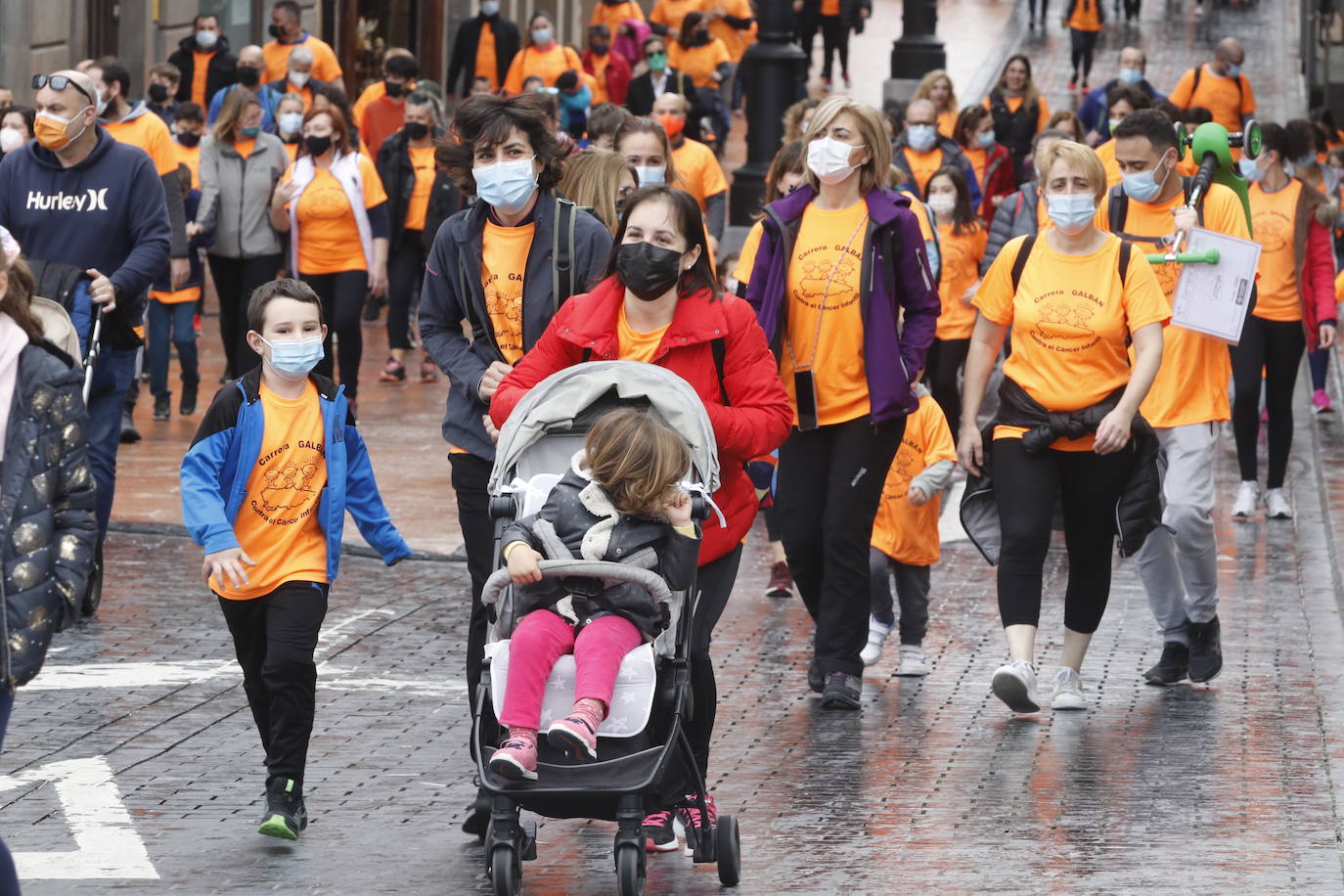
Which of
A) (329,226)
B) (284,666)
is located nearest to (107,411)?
(284,666)

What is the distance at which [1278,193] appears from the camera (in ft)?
40.9

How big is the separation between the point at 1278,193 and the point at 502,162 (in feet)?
22.3

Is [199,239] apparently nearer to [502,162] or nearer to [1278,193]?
[1278,193]

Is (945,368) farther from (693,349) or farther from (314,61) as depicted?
(314,61)

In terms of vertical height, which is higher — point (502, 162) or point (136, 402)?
point (502, 162)

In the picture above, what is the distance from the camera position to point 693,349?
6.42m

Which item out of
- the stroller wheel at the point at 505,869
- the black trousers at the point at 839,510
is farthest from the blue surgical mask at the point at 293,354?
A: the black trousers at the point at 839,510

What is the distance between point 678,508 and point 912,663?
121 inches

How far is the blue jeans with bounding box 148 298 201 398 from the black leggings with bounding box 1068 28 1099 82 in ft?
66.0

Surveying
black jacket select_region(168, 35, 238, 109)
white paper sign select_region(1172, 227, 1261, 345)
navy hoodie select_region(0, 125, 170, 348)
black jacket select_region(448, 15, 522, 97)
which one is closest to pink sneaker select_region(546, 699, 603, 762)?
white paper sign select_region(1172, 227, 1261, 345)

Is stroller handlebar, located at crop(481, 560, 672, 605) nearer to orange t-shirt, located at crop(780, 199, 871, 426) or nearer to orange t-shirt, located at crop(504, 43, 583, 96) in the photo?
orange t-shirt, located at crop(780, 199, 871, 426)

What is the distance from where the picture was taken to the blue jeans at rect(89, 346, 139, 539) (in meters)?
9.50

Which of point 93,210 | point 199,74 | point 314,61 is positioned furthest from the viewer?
point 314,61

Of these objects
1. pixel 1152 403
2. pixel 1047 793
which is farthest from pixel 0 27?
pixel 1047 793
